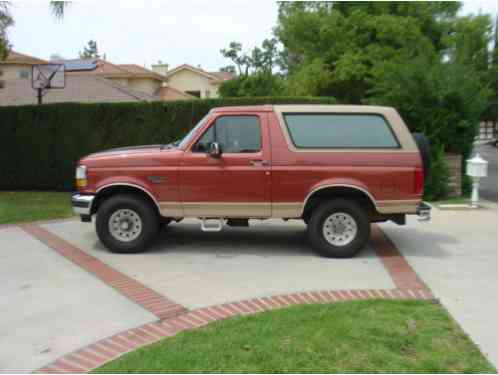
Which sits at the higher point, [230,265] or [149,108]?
[149,108]

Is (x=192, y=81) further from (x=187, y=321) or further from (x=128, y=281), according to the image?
(x=187, y=321)

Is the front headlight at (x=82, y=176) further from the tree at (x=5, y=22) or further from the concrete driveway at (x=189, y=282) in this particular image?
the tree at (x=5, y=22)

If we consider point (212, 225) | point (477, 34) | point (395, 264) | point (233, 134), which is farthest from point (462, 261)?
point (477, 34)

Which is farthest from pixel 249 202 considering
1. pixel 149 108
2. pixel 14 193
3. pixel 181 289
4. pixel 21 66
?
pixel 21 66

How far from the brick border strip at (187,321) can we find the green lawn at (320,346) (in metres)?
0.18

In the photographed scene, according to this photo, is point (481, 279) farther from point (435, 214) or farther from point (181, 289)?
point (435, 214)

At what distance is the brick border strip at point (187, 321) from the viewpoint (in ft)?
13.1

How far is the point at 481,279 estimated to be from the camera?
20.2 ft

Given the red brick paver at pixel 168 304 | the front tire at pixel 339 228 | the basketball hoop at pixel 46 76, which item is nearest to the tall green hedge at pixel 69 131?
the basketball hoop at pixel 46 76

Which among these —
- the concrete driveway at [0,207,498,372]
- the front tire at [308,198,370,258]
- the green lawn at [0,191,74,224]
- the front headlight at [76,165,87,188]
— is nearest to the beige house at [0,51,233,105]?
the green lawn at [0,191,74,224]

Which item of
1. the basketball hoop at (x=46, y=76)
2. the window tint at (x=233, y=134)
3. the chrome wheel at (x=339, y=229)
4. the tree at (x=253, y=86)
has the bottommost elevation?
the chrome wheel at (x=339, y=229)

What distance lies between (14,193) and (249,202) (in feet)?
33.2

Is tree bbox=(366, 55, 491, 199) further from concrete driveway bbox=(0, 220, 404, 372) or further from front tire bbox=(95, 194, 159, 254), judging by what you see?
front tire bbox=(95, 194, 159, 254)

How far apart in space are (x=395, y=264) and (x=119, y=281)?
11.7 feet
